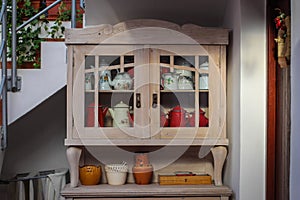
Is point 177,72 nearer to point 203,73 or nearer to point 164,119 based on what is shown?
point 203,73

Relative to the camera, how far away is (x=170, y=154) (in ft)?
9.41

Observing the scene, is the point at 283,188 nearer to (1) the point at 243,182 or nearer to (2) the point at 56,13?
(1) the point at 243,182

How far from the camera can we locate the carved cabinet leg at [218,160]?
2.65 m

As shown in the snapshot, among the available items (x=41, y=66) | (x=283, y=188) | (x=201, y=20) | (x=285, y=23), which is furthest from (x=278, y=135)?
(x=41, y=66)

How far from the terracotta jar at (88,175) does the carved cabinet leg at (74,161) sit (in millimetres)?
48

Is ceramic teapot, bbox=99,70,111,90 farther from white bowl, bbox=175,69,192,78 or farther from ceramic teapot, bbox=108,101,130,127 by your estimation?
white bowl, bbox=175,69,192,78

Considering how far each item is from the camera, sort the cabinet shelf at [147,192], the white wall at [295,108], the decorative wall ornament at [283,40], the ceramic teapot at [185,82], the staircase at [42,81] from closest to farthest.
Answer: the white wall at [295,108], the decorative wall ornament at [283,40], the cabinet shelf at [147,192], the ceramic teapot at [185,82], the staircase at [42,81]

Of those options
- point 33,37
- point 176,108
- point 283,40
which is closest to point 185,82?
point 176,108

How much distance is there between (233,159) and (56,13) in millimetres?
1804

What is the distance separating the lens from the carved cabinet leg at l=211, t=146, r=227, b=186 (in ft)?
8.68

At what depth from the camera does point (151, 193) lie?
2602 mm

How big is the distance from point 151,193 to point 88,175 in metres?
0.39

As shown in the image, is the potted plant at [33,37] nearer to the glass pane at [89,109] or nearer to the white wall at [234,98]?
the glass pane at [89,109]

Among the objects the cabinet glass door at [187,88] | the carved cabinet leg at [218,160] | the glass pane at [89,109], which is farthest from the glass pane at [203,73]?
the glass pane at [89,109]
